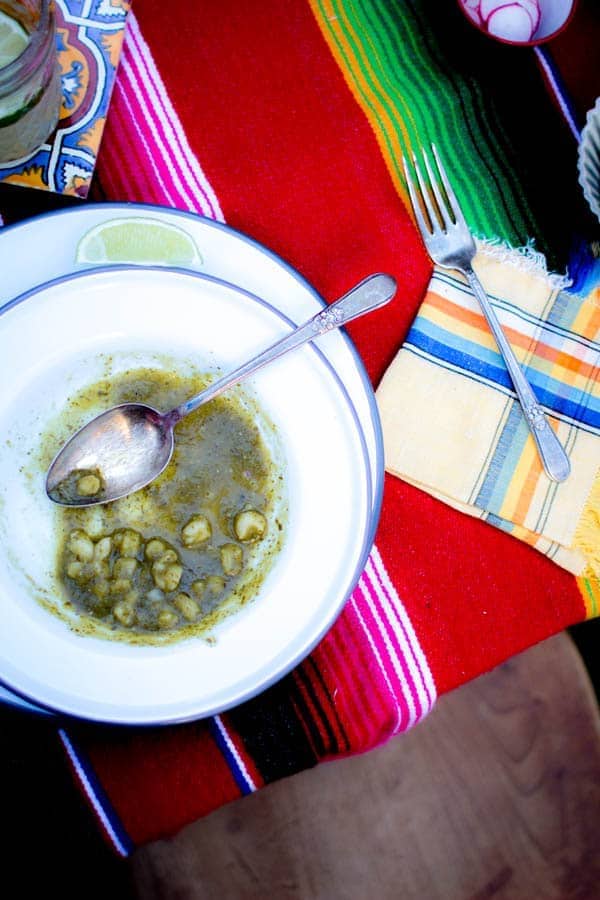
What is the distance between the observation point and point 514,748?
3.88 ft

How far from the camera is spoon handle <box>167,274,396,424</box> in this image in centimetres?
81

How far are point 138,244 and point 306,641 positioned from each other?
445 mm

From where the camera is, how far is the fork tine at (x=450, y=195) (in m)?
0.93

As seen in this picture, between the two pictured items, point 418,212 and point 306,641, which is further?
point 418,212

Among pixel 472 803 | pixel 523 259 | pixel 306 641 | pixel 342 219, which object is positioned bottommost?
pixel 472 803

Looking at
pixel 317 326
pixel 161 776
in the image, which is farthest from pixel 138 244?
pixel 161 776

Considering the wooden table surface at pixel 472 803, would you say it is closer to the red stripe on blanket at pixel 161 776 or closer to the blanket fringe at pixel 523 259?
the red stripe on blanket at pixel 161 776

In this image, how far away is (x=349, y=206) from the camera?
0.94m

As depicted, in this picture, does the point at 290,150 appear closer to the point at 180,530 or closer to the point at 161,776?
the point at 180,530

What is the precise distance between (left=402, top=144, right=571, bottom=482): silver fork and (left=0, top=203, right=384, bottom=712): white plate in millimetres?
180

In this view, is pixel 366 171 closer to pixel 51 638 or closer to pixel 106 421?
pixel 106 421

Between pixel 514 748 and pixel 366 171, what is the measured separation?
0.86m

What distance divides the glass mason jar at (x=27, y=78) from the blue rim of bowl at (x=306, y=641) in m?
0.18

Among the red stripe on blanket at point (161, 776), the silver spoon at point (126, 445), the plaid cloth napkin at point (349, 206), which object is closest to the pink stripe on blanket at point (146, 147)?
the plaid cloth napkin at point (349, 206)
